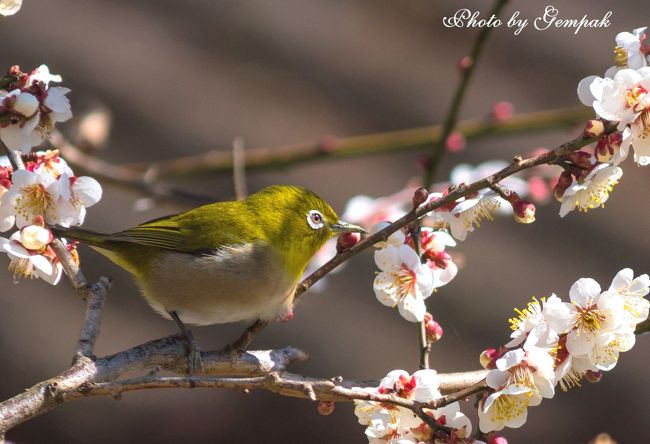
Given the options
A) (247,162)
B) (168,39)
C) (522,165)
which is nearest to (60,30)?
(168,39)

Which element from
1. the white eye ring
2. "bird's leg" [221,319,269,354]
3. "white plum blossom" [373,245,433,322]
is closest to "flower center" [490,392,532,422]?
"white plum blossom" [373,245,433,322]

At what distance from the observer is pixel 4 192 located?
7.16 feet

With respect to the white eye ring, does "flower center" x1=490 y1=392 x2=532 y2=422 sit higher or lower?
lower

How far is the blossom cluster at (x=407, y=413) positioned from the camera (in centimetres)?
199

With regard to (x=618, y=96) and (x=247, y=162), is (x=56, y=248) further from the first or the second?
(x=247, y=162)

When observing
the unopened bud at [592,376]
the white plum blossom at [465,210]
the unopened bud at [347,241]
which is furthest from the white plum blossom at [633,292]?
the unopened bud at [347,241]

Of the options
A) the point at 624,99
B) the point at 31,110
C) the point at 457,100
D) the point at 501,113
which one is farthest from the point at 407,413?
the point at 501,113

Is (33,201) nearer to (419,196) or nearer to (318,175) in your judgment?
(419,196)

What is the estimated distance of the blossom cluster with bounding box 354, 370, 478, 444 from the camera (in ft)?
6.53

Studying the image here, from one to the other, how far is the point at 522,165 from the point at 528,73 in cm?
294

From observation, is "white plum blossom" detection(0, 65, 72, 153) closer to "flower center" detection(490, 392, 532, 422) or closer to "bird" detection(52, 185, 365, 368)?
"bird" detection(52, 185, 365, 368)

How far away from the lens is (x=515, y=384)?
1894mm

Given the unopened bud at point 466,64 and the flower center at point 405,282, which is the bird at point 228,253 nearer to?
the unopened bud at point 466,64

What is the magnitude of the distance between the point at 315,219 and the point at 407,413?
55.5 inches
